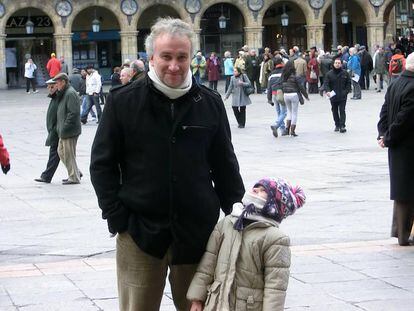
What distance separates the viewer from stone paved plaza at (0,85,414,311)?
7488 millimetres

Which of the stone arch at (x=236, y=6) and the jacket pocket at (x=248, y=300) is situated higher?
the stone arch at (x=236, y=6)

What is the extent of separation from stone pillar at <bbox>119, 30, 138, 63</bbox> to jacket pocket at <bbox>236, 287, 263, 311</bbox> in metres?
45.1

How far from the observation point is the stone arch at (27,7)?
47.8m

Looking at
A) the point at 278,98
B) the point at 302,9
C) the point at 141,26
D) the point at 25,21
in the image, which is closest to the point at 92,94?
the point at 278,98

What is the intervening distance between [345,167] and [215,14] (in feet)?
123

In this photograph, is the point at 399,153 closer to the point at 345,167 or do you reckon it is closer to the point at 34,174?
the point at 345,167

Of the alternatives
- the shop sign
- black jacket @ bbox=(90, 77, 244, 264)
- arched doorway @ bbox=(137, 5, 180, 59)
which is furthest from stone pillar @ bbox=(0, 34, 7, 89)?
black jacket @ bbox=(90, 77, 244, 264)

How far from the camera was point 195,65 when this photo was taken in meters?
39.5

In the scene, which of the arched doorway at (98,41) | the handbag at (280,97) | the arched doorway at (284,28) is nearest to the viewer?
the handbag at (280,97)

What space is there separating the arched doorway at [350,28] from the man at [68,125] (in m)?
39.2

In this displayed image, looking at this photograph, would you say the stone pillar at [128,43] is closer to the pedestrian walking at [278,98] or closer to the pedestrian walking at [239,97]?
the pedestrian walking at [239,97]

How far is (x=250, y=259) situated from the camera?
15.2ft

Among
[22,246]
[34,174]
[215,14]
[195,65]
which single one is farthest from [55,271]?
[215,14]

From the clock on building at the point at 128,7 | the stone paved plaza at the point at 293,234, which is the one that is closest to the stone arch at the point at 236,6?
the clock on building at the point at 128,7
